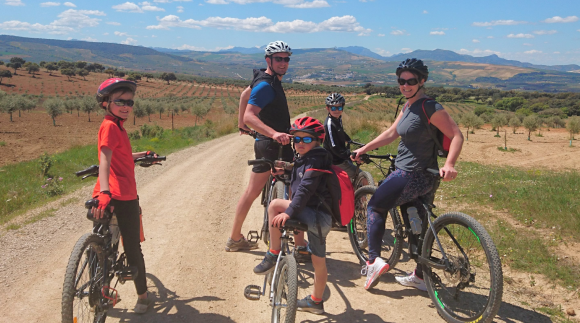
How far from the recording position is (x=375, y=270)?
11.8ft

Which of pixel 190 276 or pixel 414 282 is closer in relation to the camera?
pixel 414 282

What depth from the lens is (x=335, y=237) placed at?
217 inches

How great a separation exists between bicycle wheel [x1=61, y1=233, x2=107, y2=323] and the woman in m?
2.43

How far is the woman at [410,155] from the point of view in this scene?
11.0 ft

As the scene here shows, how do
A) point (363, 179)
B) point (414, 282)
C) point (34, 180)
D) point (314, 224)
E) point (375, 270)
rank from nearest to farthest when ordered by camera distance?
point (314, 224) < point (375, 270) < point (414, 282) < point (363, 179) < point (34, 180)

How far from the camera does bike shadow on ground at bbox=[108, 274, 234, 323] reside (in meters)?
3.33

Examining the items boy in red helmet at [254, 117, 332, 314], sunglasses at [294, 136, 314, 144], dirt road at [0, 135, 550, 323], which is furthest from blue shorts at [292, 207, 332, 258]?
dirt road at [0, 135, 550, 323]

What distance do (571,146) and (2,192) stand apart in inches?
971

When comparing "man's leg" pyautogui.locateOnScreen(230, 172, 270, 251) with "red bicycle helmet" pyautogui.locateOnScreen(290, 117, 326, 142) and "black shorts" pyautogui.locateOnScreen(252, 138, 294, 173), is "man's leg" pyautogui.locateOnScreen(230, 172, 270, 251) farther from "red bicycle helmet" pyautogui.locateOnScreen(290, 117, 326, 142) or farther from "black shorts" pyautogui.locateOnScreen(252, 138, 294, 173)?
"red bicycle helmet" pyautogui.locateOnScreen(290, 117, 326, 142)

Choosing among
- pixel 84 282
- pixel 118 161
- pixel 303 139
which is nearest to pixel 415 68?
pixel 303 139

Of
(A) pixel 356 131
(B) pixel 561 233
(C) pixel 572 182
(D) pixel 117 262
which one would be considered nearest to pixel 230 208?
(D) pixel 117 262

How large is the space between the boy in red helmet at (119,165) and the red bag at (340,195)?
1.66 metres

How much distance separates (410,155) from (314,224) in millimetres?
1209

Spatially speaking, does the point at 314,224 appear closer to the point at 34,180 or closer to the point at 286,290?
the point at 286,290
